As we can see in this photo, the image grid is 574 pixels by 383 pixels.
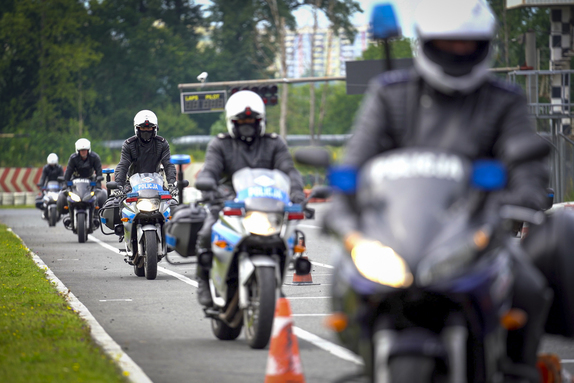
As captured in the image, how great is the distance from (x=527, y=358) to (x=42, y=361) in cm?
365

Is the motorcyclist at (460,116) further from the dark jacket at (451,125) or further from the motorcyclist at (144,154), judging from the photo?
the motorcyclist at (144,154)

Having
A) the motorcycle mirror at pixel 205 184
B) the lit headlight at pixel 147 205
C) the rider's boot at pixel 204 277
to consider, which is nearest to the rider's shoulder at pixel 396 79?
the motorcycle mirror at pixel 205 184

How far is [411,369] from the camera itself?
4207 millimetres

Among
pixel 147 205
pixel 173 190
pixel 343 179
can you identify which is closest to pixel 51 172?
pixel 173 190

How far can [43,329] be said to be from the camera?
28.8 feet

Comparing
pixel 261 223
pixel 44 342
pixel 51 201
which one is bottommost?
pixel 51 201

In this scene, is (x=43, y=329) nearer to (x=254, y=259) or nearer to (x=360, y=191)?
(x=254, y=259)

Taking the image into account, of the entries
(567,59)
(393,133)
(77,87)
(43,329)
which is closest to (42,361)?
(43,329)

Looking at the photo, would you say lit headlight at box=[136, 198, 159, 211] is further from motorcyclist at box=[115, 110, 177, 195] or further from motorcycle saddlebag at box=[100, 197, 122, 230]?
motorcycle saddlebag at box=[100, 197, 122, 230]

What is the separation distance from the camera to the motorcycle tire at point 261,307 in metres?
7.89

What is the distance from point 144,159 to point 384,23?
892 centimetres

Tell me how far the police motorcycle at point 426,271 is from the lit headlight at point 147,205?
9820 millimetres

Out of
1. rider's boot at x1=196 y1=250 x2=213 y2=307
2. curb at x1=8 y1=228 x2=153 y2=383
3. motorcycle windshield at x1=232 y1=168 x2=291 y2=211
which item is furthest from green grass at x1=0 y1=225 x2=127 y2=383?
motorcycle windshield at x1=232 y1=168 x2=291 y2=211

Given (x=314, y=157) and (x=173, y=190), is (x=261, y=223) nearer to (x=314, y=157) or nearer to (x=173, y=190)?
(x=314, y=157)
